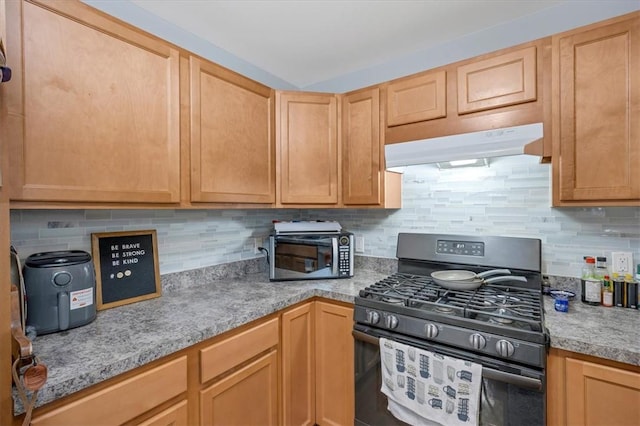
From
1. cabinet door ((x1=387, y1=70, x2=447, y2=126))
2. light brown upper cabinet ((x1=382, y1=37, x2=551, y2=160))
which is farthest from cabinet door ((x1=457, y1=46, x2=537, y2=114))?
cabinet door ((x1=387, y1=70, x2=447, y2=126))

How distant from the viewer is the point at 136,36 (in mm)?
1312

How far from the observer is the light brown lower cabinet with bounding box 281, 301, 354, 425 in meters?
1.65

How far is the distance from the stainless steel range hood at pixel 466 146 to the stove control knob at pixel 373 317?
828 mm

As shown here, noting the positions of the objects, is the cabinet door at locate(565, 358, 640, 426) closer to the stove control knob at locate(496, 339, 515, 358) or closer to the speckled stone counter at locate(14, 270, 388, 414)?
the stove control knob at locate(496, 339, 515, 358)

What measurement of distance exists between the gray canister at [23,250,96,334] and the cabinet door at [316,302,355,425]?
42.6 inches

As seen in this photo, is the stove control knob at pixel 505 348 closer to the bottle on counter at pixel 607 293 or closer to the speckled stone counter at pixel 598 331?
the speckled stone counter at pixel 598 331

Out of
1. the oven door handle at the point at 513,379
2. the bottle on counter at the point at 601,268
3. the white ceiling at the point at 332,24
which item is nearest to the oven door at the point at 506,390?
the oven door handle at the point at 513,379

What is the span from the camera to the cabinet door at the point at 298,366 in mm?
1622

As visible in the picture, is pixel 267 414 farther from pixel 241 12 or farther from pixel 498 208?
pixel 241 12

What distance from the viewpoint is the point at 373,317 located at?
59.1 inches

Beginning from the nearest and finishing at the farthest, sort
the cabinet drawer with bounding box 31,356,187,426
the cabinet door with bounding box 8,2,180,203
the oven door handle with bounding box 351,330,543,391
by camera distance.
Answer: the cabinet drawer with bounding box 31,356,187,426
the cabinet door with bounding box 8,2,180,203
the oven door handle with bounding box 351,330,543,391

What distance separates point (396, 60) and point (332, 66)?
0.45 metres

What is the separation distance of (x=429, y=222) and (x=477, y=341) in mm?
943

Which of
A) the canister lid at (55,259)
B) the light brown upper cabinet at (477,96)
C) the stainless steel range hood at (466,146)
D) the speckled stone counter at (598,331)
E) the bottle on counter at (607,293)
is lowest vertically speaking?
the speckled stone counter at (598,331)
